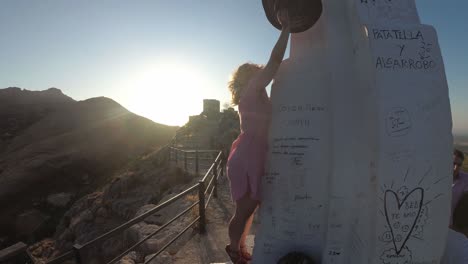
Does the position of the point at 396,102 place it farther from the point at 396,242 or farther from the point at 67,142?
the point at 67,142

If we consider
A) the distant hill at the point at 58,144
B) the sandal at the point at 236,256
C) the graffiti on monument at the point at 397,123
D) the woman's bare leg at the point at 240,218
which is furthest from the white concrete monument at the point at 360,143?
the distant hill at the point at 58,144

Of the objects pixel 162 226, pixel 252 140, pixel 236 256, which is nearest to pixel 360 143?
pixel 252 140

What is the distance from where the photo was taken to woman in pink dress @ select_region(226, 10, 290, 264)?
1.98 metres

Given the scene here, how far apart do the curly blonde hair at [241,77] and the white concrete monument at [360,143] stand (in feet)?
1.03

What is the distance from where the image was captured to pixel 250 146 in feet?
6.82

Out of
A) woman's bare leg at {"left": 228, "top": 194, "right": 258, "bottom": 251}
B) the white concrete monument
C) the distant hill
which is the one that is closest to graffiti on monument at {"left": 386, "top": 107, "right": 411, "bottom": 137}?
the white concrete monument

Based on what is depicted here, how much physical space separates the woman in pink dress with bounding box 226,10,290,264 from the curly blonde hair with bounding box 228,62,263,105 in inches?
10.9

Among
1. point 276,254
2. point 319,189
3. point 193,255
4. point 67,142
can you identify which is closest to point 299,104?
point 319,189

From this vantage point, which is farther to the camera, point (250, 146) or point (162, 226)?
point (162, 226)

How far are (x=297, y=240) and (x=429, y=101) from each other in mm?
1190

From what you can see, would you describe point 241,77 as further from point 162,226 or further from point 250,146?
point 162,226

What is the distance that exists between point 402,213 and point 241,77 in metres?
1.48

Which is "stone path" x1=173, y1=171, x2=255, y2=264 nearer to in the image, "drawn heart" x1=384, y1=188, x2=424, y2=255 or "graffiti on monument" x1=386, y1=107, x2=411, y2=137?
"drawn heart" x1=384, y1=188, x2=424, y2=255

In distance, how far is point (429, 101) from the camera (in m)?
1.68
